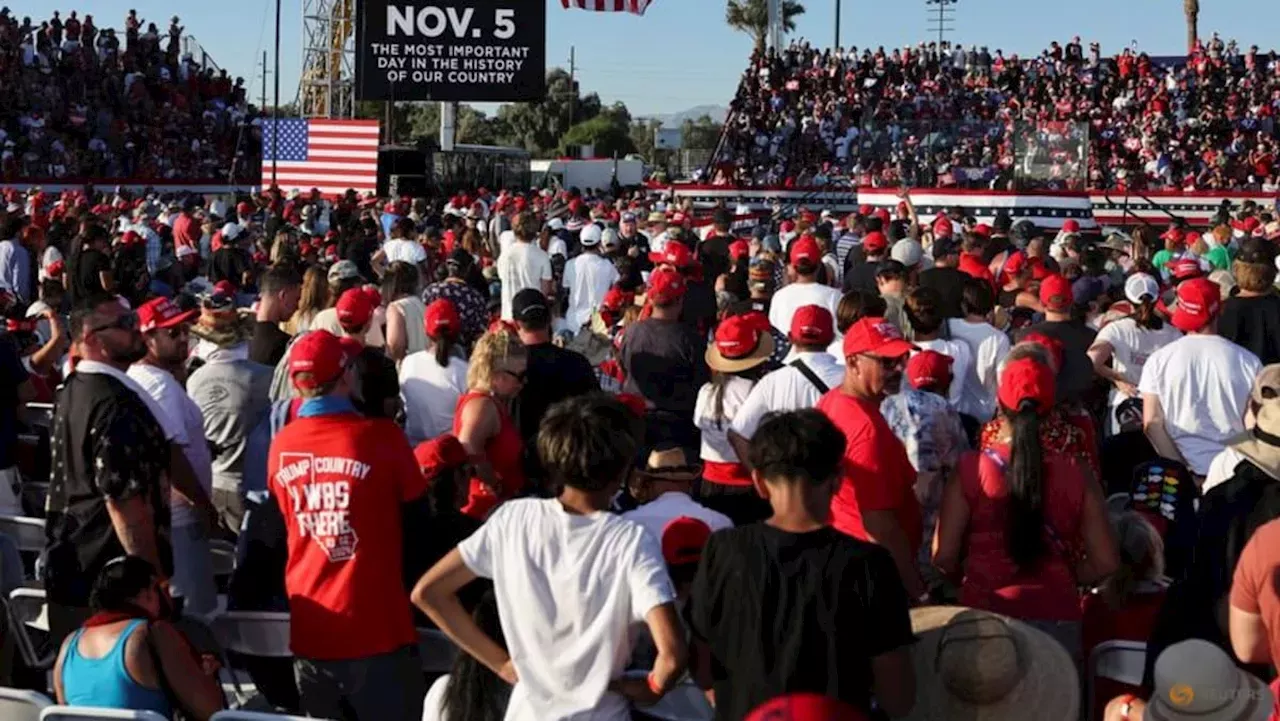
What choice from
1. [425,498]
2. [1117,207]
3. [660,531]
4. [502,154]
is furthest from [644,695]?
[502,154]

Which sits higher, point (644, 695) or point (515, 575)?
point (515, 575)

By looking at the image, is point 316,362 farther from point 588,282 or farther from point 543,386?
point 588,282

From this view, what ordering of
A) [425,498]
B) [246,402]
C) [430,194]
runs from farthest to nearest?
[430,194] < [246,402] < [425,498]

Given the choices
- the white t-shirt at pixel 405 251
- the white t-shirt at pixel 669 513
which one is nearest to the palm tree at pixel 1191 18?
the white t-shirt at pixel 405 251

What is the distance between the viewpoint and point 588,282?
12.3 metres

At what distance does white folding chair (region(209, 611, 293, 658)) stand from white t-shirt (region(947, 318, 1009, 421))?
3.61 metres

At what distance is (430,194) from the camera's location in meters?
36.0

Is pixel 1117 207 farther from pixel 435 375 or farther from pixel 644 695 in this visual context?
pixel 644 695

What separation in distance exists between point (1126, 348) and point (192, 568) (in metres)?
4.88

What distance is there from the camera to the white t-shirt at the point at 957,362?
7.48 metres

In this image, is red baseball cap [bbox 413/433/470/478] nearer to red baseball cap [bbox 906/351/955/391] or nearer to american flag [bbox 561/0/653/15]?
red baseball cap [bbox 906/351/955/391]

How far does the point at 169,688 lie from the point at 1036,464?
2.45m

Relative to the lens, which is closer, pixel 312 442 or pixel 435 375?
pixel 312 442

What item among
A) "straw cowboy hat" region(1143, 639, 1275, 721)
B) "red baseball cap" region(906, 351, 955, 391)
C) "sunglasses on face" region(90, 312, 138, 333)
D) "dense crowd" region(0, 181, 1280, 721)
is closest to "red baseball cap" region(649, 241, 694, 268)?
"dense crowd" region(0, 181, 1280, 721)
